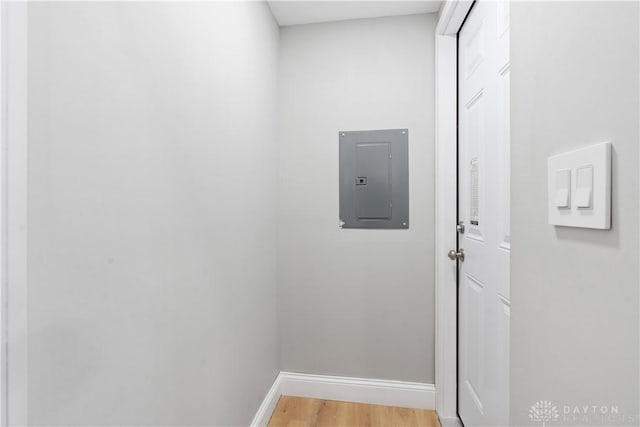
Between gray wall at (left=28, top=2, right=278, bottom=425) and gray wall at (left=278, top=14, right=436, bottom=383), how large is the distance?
557mm

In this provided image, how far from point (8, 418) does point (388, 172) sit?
1.79 m

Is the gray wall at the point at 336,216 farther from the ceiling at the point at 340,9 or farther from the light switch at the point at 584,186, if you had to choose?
the light switch at the point at 584,186

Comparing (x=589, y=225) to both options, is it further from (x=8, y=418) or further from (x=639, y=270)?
(x=8, y=418)

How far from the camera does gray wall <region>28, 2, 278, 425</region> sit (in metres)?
0.61

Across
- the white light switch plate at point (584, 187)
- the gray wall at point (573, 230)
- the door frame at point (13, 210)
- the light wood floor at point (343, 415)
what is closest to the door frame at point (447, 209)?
the light wood floor at point (343, 415)

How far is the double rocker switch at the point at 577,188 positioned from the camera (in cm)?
52

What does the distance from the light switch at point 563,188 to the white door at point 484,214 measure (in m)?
0.54

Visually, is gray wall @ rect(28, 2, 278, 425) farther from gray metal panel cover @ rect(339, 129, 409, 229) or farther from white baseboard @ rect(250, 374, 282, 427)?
gray metal panel cover @ rect(339, 129, 409, 229)

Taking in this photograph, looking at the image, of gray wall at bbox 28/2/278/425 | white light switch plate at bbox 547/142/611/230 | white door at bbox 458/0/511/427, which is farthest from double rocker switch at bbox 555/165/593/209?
gray wall at bbox 28/2/278/425

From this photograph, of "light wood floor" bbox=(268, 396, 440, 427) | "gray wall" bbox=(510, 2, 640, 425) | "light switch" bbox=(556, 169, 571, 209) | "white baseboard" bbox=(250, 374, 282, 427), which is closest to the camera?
"gray wall" bbox=(510, 2, 640, 425)

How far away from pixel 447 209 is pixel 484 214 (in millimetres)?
400

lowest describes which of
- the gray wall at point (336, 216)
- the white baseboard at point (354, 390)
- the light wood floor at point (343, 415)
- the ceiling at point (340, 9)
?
the light wood floor at point (343, 415)

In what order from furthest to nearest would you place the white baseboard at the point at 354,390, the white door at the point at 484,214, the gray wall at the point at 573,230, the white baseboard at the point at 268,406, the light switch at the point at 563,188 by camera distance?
1. the white baseboard at the point at 354,390
2. the white baseboard at the point at 268,406
3. the white door at the point at 484,214
4. the light switch at the point at 563,188
5. the gray wall at the point at 573,230

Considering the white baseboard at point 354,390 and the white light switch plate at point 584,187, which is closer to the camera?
the white light switch plate at point 584,187
